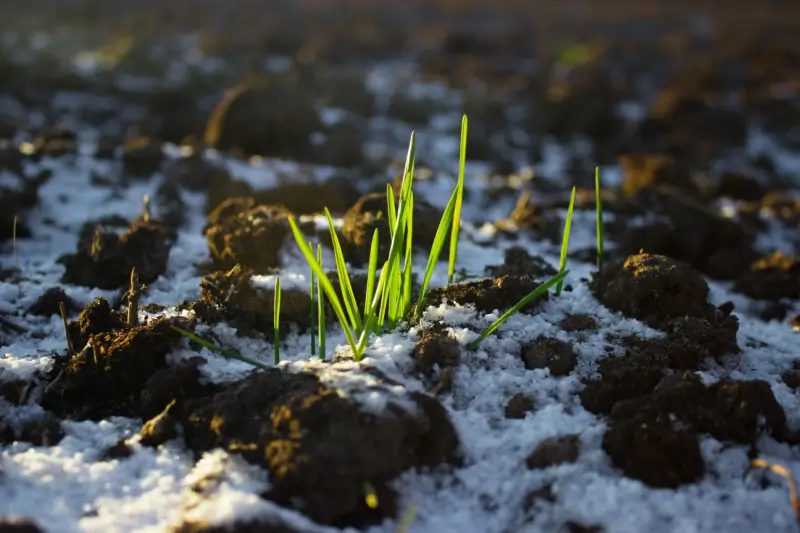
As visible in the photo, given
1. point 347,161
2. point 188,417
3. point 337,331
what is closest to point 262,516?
point 188,417

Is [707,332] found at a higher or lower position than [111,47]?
lower

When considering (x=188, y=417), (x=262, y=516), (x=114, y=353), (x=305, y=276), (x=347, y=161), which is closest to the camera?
(x=262, y=516)

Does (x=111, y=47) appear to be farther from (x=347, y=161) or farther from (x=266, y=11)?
(x=347, y=161)

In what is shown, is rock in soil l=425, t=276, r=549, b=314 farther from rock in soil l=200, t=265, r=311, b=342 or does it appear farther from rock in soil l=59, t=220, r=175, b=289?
rock in soil l=59, t=220, r=175, b=289

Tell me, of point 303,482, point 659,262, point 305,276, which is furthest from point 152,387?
point 659,262

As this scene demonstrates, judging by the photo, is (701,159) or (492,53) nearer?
(701,159)

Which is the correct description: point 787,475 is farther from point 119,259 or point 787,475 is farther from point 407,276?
point 119,259

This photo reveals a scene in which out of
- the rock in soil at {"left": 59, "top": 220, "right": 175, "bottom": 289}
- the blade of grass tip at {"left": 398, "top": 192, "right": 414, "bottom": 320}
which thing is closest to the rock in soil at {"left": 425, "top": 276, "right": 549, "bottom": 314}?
the blade of grass tip at {"left": 398, "top": 192, "right": 414, "bottom": 320}

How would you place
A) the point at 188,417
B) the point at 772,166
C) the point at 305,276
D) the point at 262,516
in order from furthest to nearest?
1. the point at 772,166
2. the point at 305,276
3. the point at 188,417
4. the point at 262,516

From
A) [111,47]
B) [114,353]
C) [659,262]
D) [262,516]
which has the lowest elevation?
[262,516]
